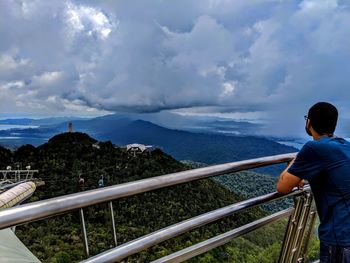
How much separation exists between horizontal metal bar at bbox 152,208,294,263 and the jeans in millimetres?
342

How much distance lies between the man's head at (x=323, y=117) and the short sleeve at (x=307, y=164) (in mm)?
138

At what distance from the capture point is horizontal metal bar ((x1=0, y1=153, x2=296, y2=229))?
1.04 metres

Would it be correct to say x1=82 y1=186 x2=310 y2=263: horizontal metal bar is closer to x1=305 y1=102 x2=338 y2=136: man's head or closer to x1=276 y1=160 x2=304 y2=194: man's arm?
x1=276 y1=160 x2=304 y2=194: man's arm

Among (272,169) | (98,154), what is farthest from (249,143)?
(272,169)

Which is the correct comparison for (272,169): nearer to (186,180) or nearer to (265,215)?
(265,215)

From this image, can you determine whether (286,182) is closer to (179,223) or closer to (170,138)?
(179,223)

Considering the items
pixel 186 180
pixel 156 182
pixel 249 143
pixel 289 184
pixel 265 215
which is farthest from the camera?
pixel 249 143

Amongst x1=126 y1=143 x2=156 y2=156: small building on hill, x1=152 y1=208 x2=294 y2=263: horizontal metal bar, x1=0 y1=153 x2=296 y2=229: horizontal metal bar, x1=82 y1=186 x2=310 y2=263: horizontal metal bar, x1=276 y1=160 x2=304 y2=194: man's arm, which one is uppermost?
x1=0 y1=153 x2=296 y2=229: horizontal metal bar

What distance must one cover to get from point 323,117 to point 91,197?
119 cm

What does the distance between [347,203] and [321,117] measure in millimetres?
399

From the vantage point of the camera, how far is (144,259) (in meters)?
1.58

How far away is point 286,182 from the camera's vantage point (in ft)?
6.43

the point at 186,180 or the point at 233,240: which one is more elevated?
the point at 186,180

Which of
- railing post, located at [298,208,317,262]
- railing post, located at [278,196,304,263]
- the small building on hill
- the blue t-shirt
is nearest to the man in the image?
the blue t-shirt
